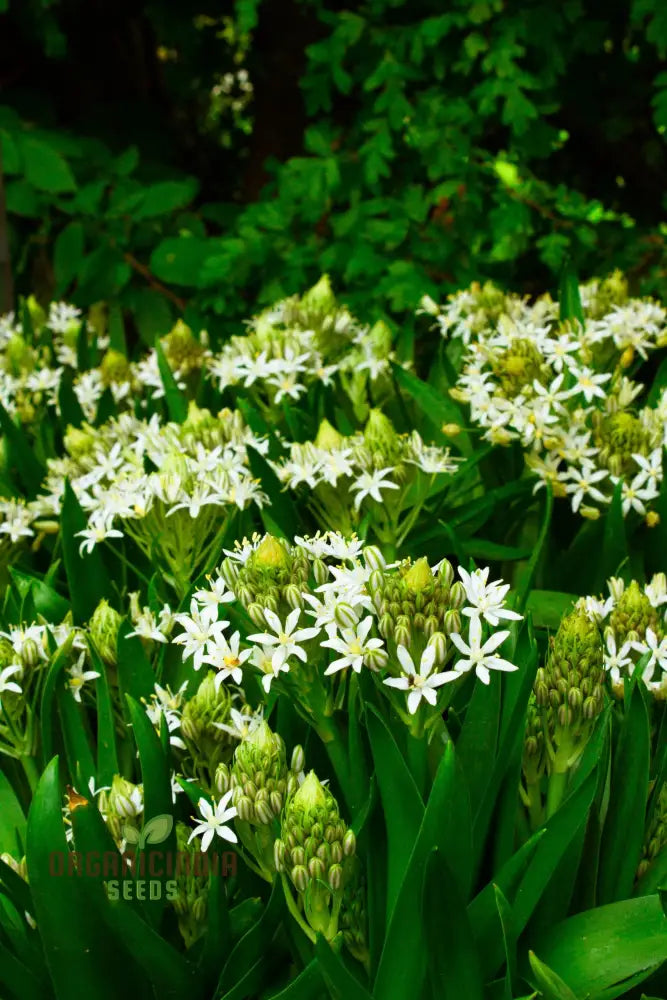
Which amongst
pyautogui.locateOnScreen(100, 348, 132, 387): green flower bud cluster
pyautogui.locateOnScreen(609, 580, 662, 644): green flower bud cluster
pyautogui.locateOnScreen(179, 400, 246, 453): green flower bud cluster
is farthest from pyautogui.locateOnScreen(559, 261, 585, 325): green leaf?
pyautogui.locateOnScreen(100, 348, 132, 387): green flower bud cluster

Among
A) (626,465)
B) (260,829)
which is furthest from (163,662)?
(626,465)

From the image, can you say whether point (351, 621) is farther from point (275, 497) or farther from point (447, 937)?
point (275, 497)

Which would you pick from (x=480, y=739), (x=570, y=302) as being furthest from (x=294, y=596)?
(x=570, y=302)

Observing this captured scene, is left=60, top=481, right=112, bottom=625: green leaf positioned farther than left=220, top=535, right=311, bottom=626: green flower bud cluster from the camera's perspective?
Yes

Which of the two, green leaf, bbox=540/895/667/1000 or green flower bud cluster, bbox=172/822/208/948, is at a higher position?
green flower bud cluster, bbox=172/822/208/948

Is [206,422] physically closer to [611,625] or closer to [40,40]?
[611,625]

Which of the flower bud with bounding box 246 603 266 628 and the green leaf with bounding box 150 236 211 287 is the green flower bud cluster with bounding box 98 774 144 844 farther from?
the green leaf with bounding box 150 236 211 287

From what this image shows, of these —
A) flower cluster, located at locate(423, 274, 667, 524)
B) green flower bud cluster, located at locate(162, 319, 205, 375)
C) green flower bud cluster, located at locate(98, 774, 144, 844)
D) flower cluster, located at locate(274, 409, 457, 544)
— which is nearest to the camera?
green flower bud cluster, located at locate(98, 774, 144, 844)
